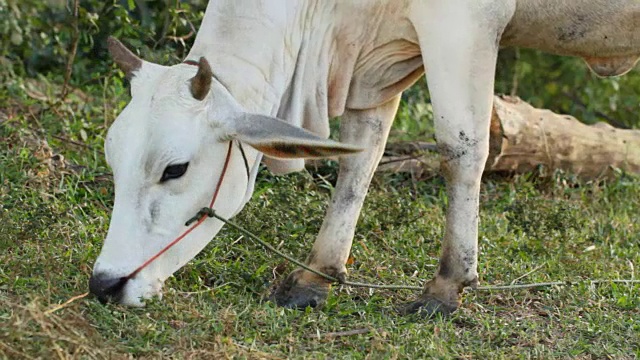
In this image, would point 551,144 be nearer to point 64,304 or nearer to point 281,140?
point 281,140

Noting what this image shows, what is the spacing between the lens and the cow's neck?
4.08 meters

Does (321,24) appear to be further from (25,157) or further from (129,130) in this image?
(25,157)

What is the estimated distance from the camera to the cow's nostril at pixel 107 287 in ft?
12.4

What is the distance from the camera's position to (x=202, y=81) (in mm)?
3807

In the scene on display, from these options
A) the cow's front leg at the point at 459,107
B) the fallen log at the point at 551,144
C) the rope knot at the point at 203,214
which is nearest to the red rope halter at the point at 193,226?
the rope knot at the point at 203,214

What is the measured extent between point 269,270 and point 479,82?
3.90 feet

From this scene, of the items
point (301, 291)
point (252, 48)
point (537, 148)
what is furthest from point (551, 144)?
point (252, 48)

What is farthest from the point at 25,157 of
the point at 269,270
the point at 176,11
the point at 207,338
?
the point at 207,338

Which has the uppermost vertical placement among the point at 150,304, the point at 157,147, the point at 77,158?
the point at 157,147

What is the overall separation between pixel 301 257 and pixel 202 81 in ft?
4.45

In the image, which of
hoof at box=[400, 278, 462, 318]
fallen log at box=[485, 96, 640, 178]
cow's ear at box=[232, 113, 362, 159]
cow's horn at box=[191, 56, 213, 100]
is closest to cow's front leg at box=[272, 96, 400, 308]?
hoof at box=[400, 278, 462, 318]

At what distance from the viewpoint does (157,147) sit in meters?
3.79

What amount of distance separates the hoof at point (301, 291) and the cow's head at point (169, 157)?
1.97 ft

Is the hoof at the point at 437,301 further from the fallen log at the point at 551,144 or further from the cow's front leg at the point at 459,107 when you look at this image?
the fallen log at the point at 551,144
